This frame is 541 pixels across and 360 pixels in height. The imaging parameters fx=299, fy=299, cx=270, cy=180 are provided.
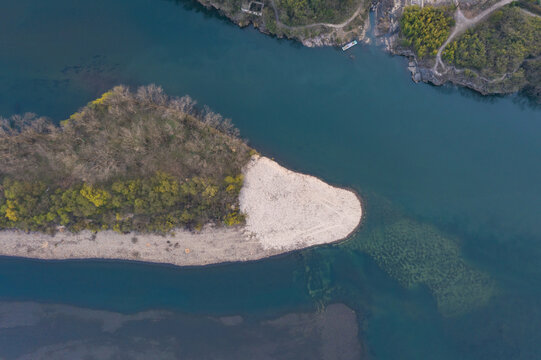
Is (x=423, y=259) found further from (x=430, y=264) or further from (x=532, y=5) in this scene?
(x=532, y=5)

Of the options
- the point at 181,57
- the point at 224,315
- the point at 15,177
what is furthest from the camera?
the point at 181,57

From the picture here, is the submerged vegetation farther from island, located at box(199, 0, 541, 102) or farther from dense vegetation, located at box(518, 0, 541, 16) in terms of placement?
dense vegetation, located at box(518, 0, 541, 16)

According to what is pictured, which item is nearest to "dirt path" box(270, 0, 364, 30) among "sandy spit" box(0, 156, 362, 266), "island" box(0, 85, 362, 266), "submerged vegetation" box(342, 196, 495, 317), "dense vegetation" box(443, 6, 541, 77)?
"dense vegetation" box(443, 6, 541, 77)

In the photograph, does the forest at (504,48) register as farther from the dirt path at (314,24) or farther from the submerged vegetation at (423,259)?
the submerged vegetation at (423,259)

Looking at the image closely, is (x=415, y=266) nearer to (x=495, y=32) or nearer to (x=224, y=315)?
(x=224, y=315)

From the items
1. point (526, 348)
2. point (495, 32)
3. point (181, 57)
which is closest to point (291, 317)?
point (526, 348)

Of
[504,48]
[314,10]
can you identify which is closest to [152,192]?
[314,10]
